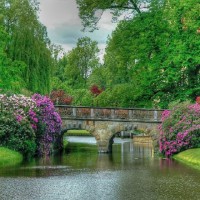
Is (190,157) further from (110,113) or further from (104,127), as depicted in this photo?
(104,127)

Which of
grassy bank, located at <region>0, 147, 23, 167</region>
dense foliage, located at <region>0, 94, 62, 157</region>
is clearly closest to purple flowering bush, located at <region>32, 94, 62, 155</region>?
dense foliage, located at <region>0, 94, 62, 157</region>

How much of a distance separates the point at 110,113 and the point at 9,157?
1420 centimetres

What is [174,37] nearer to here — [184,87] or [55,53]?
[184,87]

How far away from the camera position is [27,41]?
49.1m

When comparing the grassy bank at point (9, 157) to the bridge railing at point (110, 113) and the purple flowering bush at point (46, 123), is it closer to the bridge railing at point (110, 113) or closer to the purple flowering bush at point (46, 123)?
the purple flowering bush at point (46, 123)

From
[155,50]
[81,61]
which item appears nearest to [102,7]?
[155,50]

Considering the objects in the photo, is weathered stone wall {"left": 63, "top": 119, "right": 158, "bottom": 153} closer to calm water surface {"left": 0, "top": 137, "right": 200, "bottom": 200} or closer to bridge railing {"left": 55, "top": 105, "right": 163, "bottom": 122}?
bridge railing {"left": 55, "top": 105, "right": 163, "bottom": 122}

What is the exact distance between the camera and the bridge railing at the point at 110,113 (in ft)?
155

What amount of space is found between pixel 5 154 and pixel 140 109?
50.3 feet

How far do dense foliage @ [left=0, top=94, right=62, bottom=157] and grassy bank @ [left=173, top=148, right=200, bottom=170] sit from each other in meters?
10.7

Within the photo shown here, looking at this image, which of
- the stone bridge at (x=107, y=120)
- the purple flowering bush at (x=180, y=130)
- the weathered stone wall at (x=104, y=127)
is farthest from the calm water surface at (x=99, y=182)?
the weathered stone wall at (x=104, y=127)

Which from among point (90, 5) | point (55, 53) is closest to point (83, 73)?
point (55, 53)

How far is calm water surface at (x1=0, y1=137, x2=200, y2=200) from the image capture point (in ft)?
68.2

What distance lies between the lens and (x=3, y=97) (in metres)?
41.2
